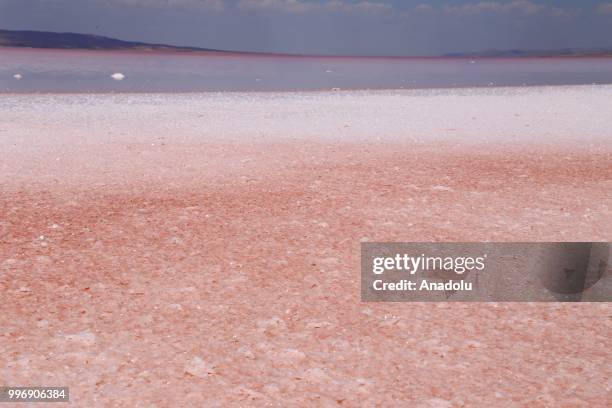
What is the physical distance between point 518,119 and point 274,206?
8044 millimetres

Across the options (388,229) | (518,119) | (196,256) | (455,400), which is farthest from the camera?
(518,119)

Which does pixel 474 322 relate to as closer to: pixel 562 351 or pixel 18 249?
pixel 562 351

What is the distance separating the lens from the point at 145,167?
276 inches

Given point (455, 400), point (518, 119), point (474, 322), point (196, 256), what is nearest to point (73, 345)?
point (196, 256)

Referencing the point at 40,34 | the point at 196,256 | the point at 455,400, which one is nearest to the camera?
the point at 455,400

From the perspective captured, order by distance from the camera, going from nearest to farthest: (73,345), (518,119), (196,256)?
(73,345) → (196,256) → (518,119)

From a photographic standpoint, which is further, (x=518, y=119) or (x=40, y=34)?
(x=40, y=34)

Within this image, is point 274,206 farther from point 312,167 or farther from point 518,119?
point 518,119

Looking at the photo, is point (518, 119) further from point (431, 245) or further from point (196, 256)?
point (196, 256)

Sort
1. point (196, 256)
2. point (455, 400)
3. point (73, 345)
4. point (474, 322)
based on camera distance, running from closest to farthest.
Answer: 1. point (455, 400)
2. point (73, 345)
3. point (474, 322)
4. point (196, 256)

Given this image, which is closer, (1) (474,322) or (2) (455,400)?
(2) (455,400)

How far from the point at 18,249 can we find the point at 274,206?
2.04 metres

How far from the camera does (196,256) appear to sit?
415 centimetres

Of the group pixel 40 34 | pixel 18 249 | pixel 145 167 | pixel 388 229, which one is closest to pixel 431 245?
pixel 388 229
